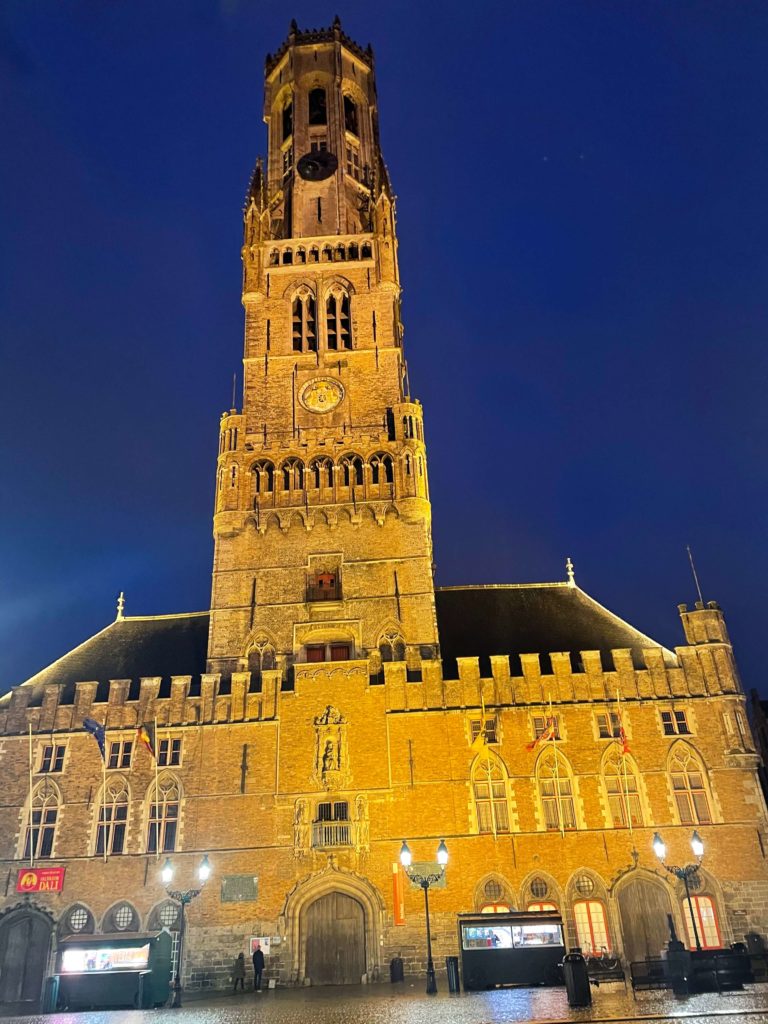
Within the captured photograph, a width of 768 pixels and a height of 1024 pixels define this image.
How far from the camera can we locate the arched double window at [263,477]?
39438 millimetres

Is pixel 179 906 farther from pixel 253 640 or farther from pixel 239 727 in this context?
pixel 253 640

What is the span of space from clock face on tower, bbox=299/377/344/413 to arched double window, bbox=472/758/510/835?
1935 cm

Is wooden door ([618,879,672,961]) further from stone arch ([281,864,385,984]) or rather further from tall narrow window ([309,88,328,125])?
tall narrow window ([309,88,328,125])

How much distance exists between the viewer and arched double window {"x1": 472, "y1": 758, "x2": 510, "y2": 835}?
3156cm

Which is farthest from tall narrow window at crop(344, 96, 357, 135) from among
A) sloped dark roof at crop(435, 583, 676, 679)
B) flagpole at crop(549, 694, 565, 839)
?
flagpole at crop(549, 694, 565, 839)

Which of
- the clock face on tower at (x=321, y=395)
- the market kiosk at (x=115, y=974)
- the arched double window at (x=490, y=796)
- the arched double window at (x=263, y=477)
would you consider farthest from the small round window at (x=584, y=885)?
the clock face on tower at (x=321, y=395)

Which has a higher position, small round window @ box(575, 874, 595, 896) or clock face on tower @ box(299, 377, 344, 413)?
clock face on tower @ box(299, 377, 344, 413)

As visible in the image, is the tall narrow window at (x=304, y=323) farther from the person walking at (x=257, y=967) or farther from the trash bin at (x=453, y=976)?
the trash bin at (x=453, y=976)

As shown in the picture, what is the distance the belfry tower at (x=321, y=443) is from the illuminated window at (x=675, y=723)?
10.1 meters

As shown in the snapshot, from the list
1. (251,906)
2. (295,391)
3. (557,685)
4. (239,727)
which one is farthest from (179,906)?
(295,391)

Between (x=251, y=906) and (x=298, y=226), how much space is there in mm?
36749

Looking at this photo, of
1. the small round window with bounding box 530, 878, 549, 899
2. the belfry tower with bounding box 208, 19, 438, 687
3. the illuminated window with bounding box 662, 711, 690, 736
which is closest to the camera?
the small round window with bounding box 530, 878, 549, 899

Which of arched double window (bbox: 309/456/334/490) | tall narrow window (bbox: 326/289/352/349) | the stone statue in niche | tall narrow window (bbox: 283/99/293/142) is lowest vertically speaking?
the stone statue in niche

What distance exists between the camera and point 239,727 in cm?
3350
